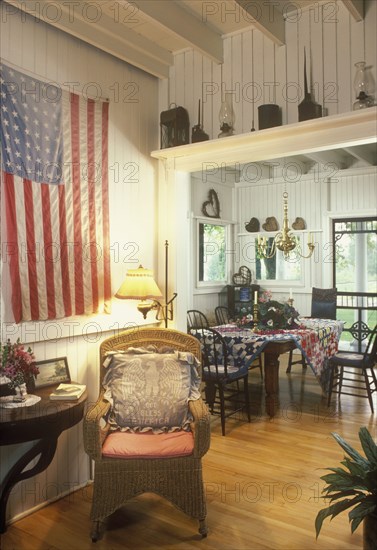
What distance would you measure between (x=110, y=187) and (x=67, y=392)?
1.57 meters

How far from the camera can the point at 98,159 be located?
11.5ft

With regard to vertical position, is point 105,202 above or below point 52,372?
above

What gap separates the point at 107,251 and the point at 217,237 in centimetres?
469

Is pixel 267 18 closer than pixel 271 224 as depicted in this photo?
Yes

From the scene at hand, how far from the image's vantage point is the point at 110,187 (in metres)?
3.64

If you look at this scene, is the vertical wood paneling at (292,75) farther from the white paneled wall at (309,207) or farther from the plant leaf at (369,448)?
the white paneled wall at (309,207)

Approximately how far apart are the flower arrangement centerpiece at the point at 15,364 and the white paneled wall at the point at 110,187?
22 centimetres

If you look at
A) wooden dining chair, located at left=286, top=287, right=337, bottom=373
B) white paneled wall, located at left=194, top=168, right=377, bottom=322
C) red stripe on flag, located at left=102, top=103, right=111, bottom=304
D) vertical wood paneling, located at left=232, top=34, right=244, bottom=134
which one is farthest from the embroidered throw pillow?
white paneled wall, located at left=194, top=168, right=377, bottom=322

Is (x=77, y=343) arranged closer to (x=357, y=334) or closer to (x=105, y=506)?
(x=105, y=506)

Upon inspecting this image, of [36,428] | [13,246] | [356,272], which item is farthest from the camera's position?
[356,272]

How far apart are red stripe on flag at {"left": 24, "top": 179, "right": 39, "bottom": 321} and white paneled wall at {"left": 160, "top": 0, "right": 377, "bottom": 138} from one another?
1.50 metres

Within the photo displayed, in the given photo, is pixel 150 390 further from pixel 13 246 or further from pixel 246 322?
pixel 246 322

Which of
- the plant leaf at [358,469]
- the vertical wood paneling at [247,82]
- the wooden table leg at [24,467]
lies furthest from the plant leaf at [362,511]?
the vertical wood paneling at [247,82]

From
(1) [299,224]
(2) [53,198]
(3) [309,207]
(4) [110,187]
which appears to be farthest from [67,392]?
(3) [309,207]
